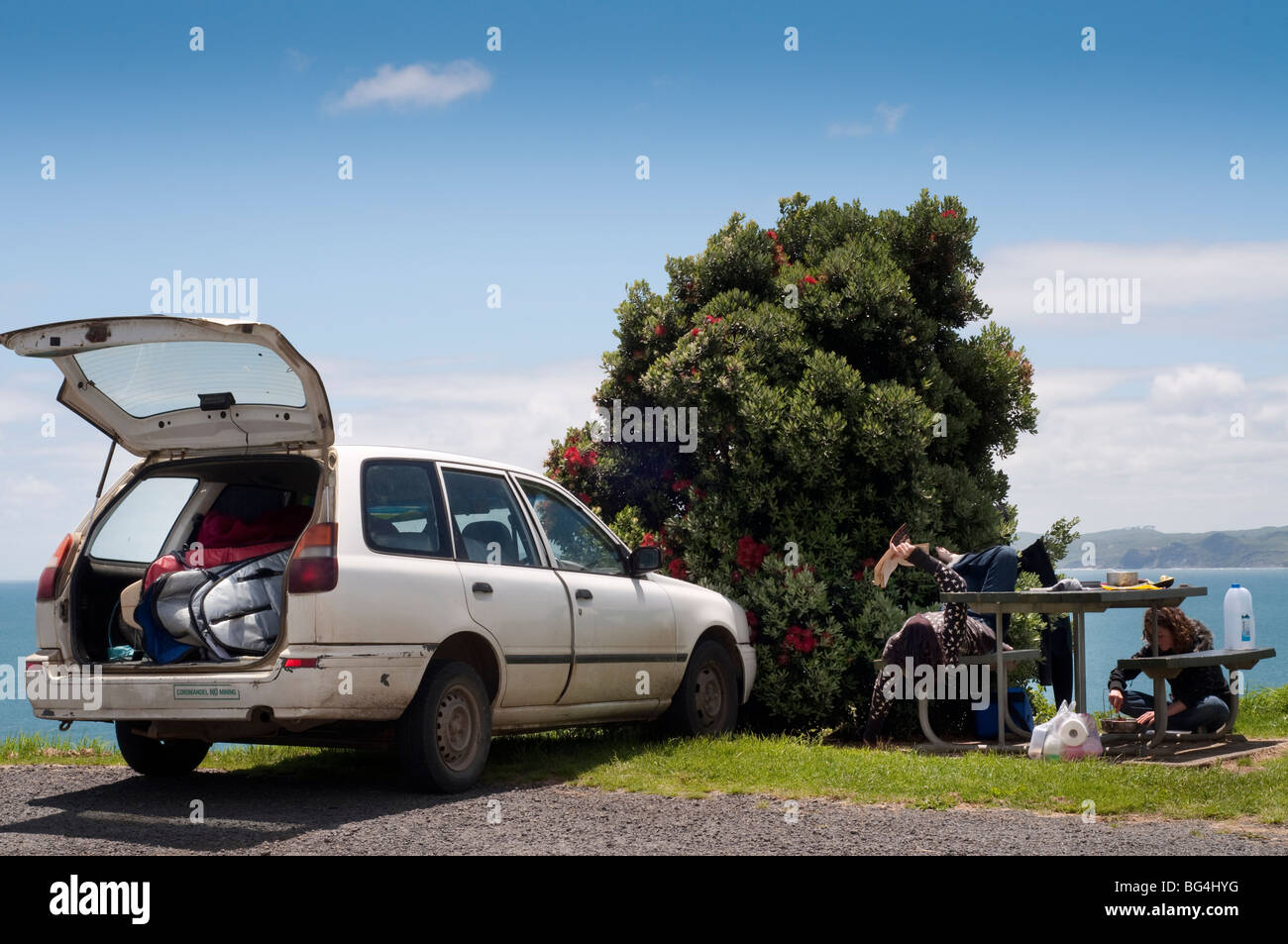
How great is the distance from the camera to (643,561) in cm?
937

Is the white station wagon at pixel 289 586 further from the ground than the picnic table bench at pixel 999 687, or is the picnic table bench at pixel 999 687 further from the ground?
the white station wagon at pixel 289 586

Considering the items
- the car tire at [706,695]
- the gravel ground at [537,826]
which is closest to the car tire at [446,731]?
the gravel ground at [537,826]

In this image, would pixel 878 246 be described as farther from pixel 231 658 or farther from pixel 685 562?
pixel 231 658

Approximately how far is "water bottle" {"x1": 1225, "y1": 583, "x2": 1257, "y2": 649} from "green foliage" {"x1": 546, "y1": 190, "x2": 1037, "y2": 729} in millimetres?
2010

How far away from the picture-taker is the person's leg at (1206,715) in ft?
32.3

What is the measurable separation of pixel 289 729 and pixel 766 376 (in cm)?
584

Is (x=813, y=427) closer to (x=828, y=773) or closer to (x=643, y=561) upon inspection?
(x=643, y=561)

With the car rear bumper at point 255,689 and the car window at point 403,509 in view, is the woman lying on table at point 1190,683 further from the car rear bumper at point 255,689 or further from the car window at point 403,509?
the car rear bumper at point 255,689

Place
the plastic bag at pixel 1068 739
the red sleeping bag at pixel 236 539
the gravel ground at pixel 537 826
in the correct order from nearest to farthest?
1. the gravel ground at pixel 537 826
2. the red sleeping bag at pixel 236 539
3. the plastic bag at pixel 1068 739

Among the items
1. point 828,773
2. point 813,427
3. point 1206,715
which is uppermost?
point 813,427

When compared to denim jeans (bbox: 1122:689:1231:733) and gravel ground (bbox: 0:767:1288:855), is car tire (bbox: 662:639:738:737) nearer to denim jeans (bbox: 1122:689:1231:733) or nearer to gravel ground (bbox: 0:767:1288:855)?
gravel ground (bbox: 0:767:1288:855)

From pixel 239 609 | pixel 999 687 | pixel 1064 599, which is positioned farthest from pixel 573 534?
pixel 1064 599

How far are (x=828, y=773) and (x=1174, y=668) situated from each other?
2.74 metres

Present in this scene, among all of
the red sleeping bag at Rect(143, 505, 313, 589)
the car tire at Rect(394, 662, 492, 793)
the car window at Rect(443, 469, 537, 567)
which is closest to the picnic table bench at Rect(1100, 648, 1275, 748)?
the car window at Rect(443, 469, 537, 567)
